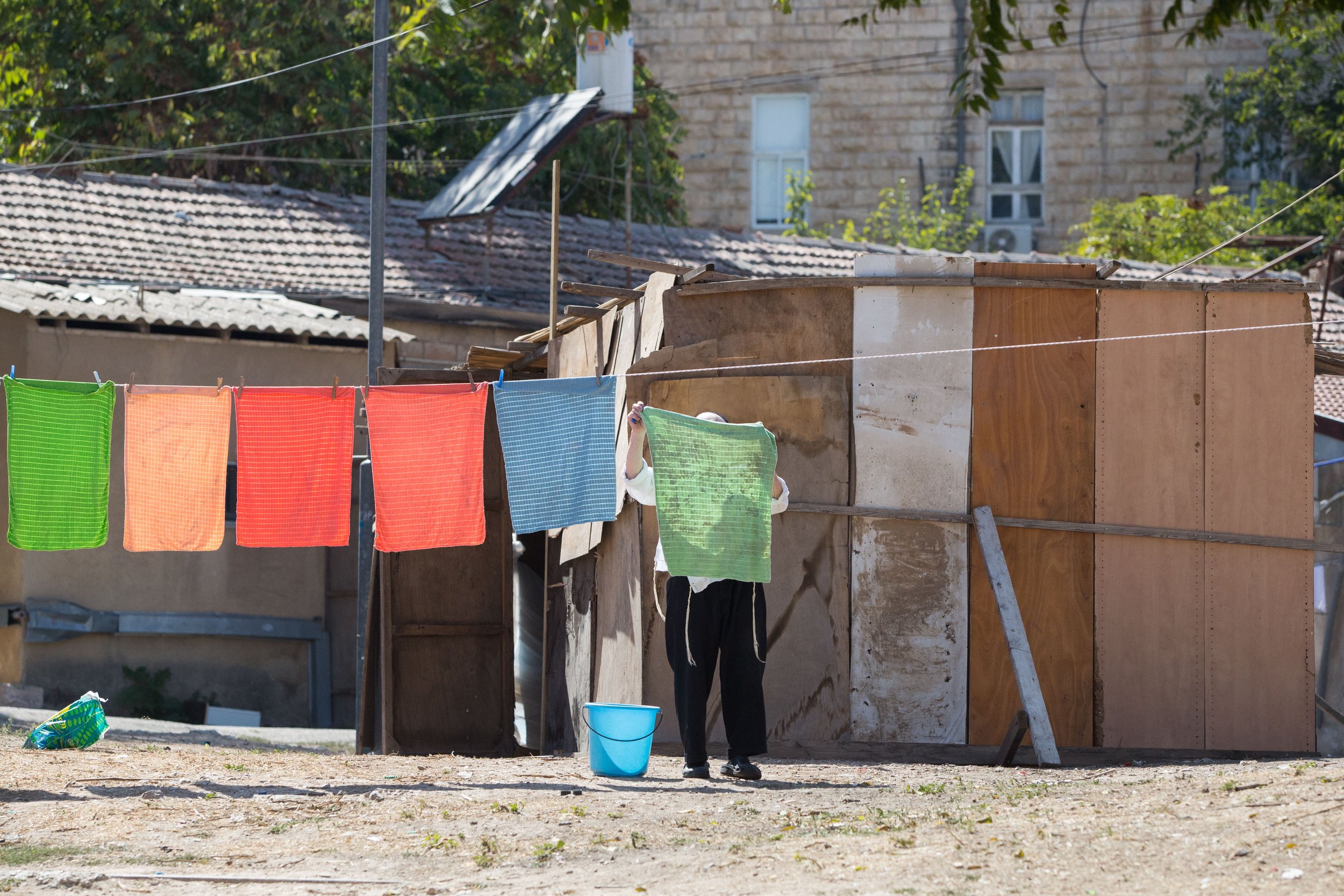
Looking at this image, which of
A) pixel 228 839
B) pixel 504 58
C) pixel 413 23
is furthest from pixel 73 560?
pixel 504 58

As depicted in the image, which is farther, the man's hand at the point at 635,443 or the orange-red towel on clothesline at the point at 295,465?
the orange-red towel on clothesline at the point at 295,465

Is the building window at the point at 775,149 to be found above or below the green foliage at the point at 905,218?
above

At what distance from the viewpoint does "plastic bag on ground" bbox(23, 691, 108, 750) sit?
Answer: 8.01 m

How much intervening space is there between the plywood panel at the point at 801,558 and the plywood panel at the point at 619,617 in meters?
0.13

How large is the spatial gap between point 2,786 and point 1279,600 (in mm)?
6269

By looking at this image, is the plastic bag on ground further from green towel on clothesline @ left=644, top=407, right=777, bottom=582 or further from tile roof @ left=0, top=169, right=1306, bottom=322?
tile roof @ left=0, top=169, right=1306, bottom=322

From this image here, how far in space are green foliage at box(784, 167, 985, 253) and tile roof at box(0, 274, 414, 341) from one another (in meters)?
9.31

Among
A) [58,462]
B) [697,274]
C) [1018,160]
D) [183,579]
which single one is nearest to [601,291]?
[697,274]

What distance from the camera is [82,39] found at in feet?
62.2

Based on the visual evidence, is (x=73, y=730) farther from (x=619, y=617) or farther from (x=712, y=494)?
(x=712, y=494)

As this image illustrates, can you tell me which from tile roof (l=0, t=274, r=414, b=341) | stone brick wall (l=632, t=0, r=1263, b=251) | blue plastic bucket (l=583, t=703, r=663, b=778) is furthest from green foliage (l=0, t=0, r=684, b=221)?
blue plastic bucket (l=583, t=703, r=663, b=778)

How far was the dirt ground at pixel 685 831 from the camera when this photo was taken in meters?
4.63

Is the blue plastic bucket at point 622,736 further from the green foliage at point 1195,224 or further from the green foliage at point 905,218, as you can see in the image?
the green foliage at point 905,218

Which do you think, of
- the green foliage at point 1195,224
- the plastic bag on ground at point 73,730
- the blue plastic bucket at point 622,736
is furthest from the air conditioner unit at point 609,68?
the blue plastic bucket at point 622,736
